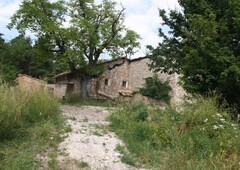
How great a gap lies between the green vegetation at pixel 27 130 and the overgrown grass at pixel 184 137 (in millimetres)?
1788

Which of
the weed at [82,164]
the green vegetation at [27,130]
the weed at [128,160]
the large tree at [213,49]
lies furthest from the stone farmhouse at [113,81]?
the weed at [82,164]

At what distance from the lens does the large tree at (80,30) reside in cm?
2108

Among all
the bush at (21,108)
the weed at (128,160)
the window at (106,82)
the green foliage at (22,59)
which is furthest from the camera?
the green foliage at (22,59)

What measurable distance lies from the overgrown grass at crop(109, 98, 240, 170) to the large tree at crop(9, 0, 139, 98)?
12.6 m

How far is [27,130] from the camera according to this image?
7.35 meters

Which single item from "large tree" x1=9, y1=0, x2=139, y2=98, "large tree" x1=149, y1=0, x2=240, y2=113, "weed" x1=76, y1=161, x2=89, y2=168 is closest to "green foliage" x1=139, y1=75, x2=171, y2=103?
"large tree" x1=9, y1=0, x2=139, y2=98

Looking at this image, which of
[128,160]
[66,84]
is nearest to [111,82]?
[66,84]

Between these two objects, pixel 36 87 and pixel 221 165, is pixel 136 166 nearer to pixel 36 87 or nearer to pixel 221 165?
pixel 221 165

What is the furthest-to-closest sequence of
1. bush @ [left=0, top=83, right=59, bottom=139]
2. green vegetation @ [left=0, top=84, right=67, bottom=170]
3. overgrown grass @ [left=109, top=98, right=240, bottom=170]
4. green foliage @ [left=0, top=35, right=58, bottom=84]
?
1. green foliage @ [left=0, top=35, right=58, bottom=84]
2. bush @ [left=0, top=83, right=59, bottom=139]
3. green vegetation @ [left=0, top=84, right=67, bottom=170]
4. overgrown grass @ [left=109, top=98, right=240, bottom=170]

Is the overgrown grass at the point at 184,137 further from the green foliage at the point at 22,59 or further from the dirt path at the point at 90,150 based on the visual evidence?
the green foliage at the point at 22,59

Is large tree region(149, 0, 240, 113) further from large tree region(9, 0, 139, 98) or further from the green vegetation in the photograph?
large tree region(9, 0, 139, 98)

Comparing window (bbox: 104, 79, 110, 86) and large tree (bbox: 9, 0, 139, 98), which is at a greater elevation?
large tree (bbox: 9, 0, 139, 98)

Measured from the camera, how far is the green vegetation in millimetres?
5902

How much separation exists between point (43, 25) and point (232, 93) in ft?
48.5
